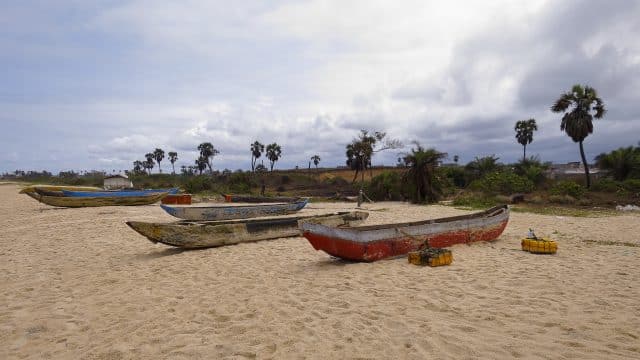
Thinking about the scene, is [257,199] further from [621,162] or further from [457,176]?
[621,162]

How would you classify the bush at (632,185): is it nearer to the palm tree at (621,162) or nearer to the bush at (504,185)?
the palm tree at (621,162)

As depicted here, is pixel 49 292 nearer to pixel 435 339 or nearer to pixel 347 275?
pixel 347 275

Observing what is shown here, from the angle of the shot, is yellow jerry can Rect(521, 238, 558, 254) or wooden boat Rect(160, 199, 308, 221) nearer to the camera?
yellow jerry can Rect(521, 238, 558, 254)

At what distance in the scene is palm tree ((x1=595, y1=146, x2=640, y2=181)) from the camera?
26.6 m

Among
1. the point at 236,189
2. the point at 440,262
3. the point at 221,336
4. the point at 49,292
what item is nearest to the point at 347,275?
the point at 440,262

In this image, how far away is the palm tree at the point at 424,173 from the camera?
2323 cm

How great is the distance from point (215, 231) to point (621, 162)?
28572 mm

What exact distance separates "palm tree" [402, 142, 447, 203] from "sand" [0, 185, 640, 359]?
13307 mm

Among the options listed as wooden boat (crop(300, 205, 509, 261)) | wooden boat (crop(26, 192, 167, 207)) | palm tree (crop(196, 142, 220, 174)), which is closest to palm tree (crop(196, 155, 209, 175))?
palm tree (crop(196, 142, 220, 174))

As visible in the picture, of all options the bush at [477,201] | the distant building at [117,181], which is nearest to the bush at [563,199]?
the bush at [477,201]

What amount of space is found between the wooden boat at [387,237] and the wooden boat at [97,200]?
66.7 ft

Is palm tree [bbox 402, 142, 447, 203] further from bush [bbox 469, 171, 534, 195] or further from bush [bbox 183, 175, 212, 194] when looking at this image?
bush [bbox 183, 175, 212, 194]

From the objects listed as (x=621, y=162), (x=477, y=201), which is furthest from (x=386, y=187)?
(x=621, y=162)

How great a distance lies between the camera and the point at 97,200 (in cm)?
2378
